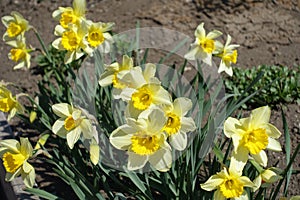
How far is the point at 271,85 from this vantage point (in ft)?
10.4

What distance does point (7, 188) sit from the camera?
9.39 feet

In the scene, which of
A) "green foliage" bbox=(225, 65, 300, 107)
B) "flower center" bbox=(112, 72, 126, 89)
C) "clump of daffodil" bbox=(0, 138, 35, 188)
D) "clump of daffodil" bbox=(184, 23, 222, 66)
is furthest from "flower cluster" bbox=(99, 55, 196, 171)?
"green foliage" bbox=(225, 65, 300, 107)

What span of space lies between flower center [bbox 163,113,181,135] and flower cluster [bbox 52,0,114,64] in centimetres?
74

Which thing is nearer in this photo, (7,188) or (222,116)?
(222,116)

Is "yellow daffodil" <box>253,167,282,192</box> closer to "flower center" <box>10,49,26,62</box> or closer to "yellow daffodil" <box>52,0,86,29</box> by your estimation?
"yellow daffodil" <box>52,0,86,29</box>

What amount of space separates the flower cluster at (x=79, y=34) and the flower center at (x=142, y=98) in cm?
65

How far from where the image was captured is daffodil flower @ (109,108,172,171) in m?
1.73

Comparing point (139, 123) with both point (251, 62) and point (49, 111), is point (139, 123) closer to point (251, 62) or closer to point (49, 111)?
point (49, 111)

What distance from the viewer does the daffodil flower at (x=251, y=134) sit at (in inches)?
71.4

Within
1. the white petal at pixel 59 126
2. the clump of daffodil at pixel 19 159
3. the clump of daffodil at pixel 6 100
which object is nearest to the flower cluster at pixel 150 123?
the white petal at pixel 59 126

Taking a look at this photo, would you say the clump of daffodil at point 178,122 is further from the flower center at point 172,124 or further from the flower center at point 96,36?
the flower center at point 96,36

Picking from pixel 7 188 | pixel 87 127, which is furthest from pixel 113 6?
pixel 87 127

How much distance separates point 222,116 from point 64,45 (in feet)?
2.66

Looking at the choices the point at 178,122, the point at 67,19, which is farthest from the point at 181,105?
the point at 67,19
